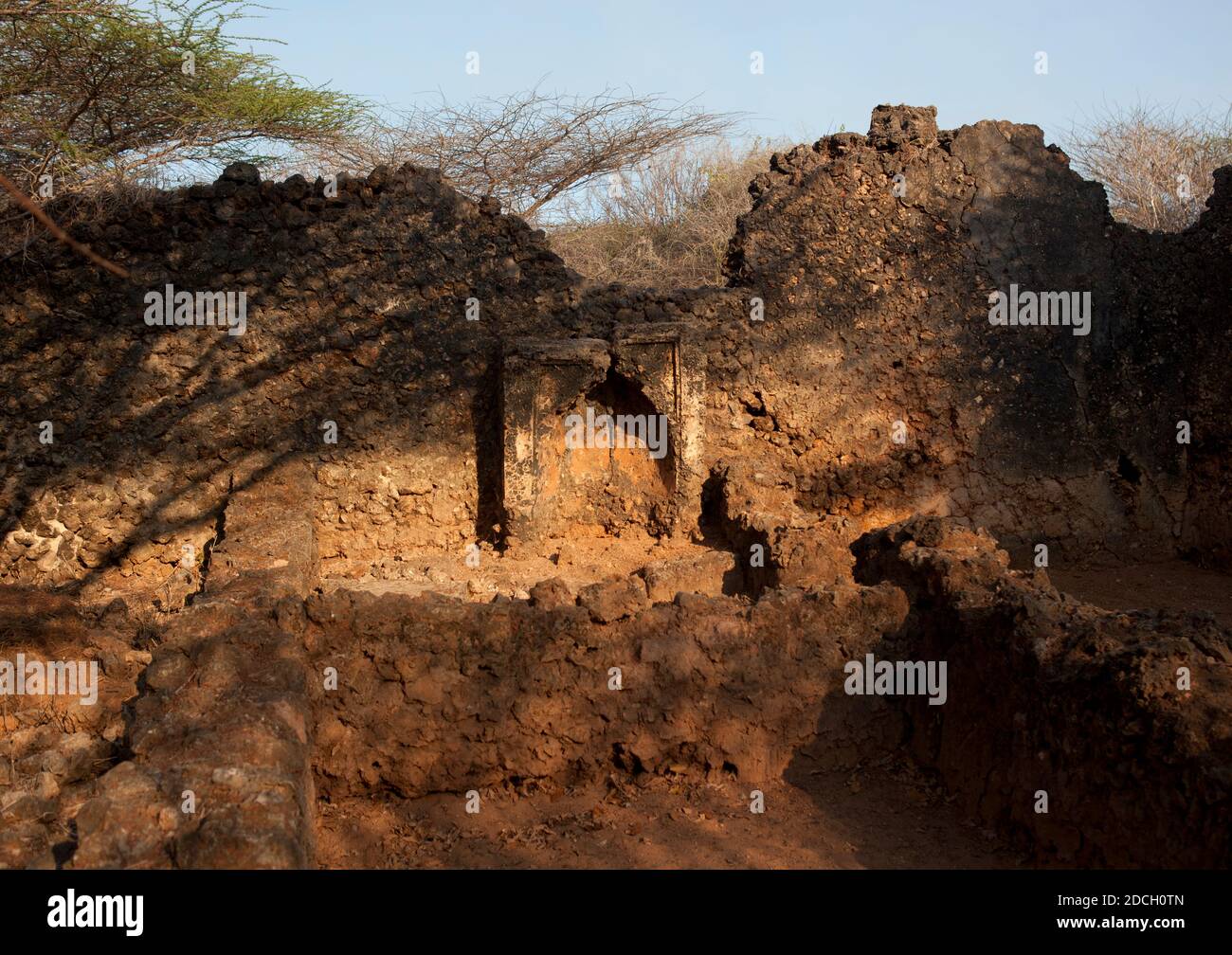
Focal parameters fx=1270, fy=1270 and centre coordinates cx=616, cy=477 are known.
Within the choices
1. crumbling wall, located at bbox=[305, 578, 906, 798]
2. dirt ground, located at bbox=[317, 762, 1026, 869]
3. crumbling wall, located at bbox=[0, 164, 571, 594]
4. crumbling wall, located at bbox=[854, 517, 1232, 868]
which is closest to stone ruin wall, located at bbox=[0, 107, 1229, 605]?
crumbling wall, located at bbox=[0, 164, 571, 594]

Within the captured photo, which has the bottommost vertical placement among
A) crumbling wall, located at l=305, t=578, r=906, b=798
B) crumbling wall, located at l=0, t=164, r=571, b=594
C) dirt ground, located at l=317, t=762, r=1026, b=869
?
dirt ground, located at l=317, t=762, r=1026, b=869

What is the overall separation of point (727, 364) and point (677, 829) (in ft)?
15.3

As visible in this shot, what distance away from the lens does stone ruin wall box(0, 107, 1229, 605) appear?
827 cm

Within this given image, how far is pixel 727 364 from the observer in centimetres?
938

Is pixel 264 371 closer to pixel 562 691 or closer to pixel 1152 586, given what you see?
pixel 562 691

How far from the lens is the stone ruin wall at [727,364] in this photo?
27.1ft

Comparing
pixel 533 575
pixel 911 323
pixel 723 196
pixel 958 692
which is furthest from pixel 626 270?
pixel 958 692

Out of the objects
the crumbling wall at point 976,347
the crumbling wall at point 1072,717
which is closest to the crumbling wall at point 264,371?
the crumbling wall at point 976,347

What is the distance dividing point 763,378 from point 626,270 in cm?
937

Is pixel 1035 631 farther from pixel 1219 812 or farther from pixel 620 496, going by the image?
pixel 620 496

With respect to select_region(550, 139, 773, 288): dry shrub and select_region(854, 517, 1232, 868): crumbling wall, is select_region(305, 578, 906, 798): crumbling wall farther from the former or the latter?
select_region(550, 139, 773, 288): dry shrub

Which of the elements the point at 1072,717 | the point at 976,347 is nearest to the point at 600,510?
the point at 976,347

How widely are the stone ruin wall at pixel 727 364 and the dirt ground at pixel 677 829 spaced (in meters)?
2.01

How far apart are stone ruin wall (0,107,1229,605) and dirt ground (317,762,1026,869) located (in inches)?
79.2
